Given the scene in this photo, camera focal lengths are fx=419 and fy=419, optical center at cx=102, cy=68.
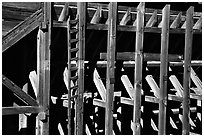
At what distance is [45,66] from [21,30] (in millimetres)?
743

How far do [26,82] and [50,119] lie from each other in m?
1.53

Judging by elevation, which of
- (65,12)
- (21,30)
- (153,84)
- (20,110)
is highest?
(65,12)

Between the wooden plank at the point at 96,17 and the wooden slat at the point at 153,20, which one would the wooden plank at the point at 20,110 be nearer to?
the wooden plank at the point at 96,17

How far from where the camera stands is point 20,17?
8.15m

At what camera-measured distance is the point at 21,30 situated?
719 centimetres

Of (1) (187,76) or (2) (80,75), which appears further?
(1) (187,76)

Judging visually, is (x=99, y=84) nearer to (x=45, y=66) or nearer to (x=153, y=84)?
(x=153, y=84)

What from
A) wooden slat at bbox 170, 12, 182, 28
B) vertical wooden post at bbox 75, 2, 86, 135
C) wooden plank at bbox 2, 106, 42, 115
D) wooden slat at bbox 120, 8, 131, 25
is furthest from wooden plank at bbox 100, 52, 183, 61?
wooden plank at bbox 2, 106, 42, 115

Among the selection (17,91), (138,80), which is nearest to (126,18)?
(138,80)

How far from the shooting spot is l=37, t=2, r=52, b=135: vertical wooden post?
7180 millimetres

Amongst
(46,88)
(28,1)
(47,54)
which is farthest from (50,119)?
(28,1)

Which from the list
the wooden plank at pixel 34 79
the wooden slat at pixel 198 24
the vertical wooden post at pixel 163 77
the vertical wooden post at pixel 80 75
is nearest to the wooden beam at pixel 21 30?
the vertical wooden post at pixel 80 75

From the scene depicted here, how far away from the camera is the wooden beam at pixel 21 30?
279 inches

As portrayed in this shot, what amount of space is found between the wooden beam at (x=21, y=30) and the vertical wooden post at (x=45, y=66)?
13cm
